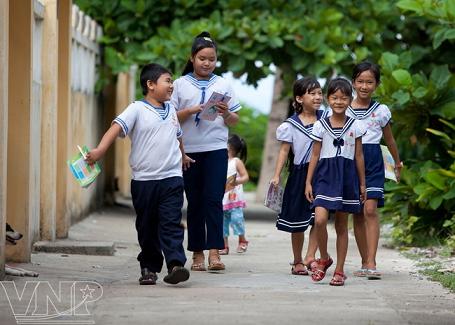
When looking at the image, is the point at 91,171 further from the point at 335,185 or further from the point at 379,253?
the point at 379,253

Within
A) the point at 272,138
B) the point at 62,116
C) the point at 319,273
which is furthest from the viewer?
the point at 272,138

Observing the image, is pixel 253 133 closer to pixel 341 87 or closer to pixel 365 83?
pixel 365 83

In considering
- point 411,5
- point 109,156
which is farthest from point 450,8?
point 109,156

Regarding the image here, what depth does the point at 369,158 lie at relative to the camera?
33.1 feet

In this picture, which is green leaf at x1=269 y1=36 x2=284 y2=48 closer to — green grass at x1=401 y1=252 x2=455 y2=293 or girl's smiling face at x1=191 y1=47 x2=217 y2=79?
green grass at x1=401 y1=252 x2=455 y2=293

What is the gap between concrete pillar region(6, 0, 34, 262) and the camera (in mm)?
10297

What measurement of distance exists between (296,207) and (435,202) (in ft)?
8.32

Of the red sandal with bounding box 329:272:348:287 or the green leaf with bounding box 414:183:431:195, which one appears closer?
the red sandal with bounding box 329:272:348:287

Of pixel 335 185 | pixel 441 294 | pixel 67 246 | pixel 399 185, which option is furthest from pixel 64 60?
pixel 441 294

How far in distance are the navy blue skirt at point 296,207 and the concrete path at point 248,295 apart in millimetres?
402

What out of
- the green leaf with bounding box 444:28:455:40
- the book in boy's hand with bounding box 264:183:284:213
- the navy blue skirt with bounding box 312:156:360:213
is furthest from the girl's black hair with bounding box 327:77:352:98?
the green leaf with bounding box 444:28:455:40

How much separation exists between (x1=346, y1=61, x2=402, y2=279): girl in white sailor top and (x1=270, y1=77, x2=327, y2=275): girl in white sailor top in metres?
0.34

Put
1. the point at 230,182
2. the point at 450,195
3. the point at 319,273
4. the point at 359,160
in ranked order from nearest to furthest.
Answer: the point at 319,273 → the point at 359,160 → the point at 450,195 → the point at 230,182

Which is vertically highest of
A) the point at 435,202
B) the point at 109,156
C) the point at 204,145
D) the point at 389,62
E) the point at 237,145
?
the point at 389,62
